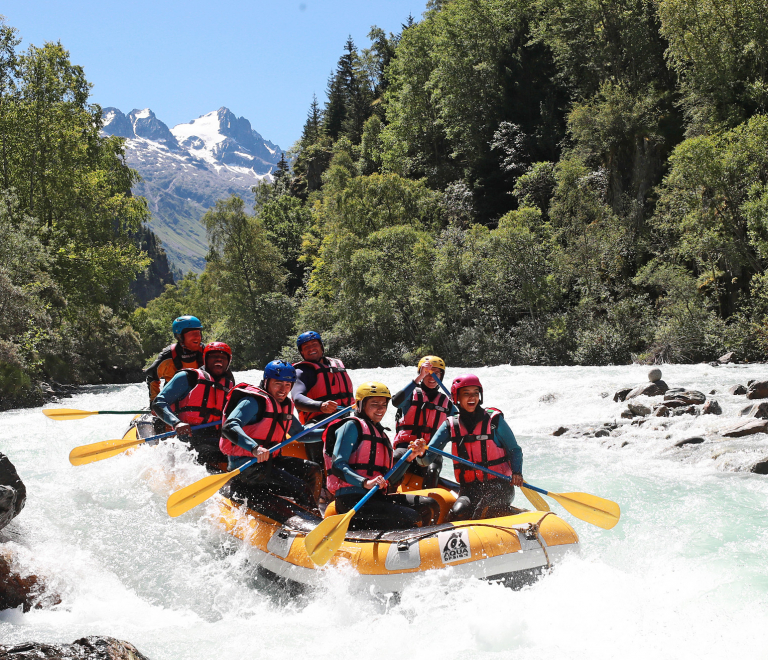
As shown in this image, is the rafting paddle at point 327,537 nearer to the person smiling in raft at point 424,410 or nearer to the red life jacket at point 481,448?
the red life jacket at point 481,448

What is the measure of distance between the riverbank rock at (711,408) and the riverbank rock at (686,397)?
451mm

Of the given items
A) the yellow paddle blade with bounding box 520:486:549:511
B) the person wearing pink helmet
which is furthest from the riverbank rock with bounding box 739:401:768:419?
the person wearing pink helmet

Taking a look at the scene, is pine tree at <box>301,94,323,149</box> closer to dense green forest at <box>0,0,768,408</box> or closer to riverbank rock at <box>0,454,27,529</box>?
dense green forest at <box>0,0,768,408</box>

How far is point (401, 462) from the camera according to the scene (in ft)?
15.8

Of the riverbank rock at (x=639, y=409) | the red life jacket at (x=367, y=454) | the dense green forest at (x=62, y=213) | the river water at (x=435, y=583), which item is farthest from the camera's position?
the dense green forest at (x=62, y=213)

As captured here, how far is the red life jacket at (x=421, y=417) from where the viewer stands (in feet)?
19.6

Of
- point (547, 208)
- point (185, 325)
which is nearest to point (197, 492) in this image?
point (185, 325)

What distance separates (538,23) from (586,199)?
45.0ft

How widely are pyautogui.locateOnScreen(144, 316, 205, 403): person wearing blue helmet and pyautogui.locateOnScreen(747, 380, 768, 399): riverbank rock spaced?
867 cm

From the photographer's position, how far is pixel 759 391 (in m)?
A: 10.1

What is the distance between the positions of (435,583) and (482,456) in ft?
3.65

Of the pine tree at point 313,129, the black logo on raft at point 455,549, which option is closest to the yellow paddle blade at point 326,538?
the black logo on raft at point 455,549

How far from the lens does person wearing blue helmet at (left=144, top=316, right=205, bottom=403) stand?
7.48 m

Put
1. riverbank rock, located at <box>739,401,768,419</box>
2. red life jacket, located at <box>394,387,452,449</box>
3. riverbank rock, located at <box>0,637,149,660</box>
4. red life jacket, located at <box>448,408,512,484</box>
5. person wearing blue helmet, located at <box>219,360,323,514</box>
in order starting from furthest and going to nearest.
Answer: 1. riverbank rock, located at <box>739,401,768,419</box>
2. red life jacket, located at <box>394,387,452,449</box>
3. person wearing blue helmet, located at <box>219,360,323,514</box>
4. red life jacket, located at <box>448,408,512,484</box>
5. riverbank rock, located at <box>0,637,149,660</box>
